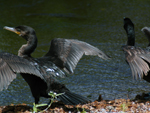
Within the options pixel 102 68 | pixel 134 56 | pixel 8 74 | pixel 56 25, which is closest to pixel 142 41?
pixel 102 68

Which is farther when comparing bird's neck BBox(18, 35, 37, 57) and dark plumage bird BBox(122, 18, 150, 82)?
bird's neck BBox(18, 35, 37, 57)

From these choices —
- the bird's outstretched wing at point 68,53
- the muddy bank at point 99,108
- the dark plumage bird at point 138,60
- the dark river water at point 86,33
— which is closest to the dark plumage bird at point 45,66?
the bird's outstretched wing at point 68,53

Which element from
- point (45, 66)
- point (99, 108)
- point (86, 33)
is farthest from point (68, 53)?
point (86, 33)

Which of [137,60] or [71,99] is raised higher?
[137,60]

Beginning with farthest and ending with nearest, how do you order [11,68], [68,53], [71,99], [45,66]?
[68,53] < [45,66] < [71,99] < [11,68]

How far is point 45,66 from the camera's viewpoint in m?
4.53

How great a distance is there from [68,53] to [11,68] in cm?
127

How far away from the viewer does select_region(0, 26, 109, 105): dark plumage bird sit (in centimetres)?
387

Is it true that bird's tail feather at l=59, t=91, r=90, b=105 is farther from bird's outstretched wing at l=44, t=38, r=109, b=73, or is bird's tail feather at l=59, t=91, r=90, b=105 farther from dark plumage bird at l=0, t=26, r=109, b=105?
bird's outstretched wing at l=44, t=38, r=109, b=73

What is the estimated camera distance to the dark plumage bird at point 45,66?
152 inches

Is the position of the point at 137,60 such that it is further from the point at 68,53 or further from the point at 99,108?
the point at 68,53

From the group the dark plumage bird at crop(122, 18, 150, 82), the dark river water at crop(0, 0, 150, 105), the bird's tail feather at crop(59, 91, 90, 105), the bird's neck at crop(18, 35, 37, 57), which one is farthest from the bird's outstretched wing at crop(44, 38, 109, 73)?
the dark river water at crop(0, 0, 150, 105)

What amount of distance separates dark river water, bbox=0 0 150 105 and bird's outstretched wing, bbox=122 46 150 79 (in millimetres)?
1017

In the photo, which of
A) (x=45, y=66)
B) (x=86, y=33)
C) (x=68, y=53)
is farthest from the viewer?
(x=86, y=33)
